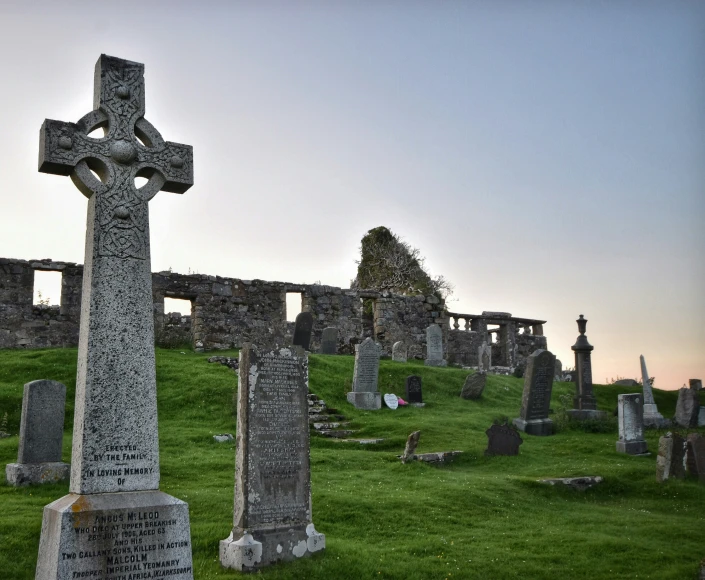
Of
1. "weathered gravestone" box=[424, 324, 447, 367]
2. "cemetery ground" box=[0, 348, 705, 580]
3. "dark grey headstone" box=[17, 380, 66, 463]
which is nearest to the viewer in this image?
"cemetery ground" box=[0, 348, 705, 580]

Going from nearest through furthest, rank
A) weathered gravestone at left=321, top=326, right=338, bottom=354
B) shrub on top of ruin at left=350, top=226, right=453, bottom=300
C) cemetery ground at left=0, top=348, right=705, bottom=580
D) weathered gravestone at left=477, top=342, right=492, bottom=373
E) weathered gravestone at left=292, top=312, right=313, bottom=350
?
cemetery ground at left=0, top=348, right=705, bottom=580, weathered gravestone at left=292, top=312, right=313, bottom=350, weathered gravestone at left=321, top=326, right=338, bottom=354, weathered gravestone at left=477, top=342, right=492, bottom=373, shrub on top of ruin at left=350, top=226, right=453, bottom=300

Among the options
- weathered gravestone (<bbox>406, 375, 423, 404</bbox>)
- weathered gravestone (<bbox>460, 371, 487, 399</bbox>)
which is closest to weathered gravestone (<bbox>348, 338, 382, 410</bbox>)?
weathered gravestone (<bbox>406, 375, 423, 404</bbox>)

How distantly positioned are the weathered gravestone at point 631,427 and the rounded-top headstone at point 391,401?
5868 mm

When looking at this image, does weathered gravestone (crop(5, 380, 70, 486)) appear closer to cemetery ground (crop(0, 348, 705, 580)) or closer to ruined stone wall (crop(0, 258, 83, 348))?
cemetery ground (crop(0, 348, 705, 580))

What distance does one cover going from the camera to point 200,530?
25.3 feet

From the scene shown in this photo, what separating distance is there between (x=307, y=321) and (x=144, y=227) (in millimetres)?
15225

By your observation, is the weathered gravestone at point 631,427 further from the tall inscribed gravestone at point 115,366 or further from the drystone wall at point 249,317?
the drystone wall at point 249,317

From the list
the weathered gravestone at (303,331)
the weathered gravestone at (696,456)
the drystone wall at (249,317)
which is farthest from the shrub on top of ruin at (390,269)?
the weathered gravestone at (696,456)

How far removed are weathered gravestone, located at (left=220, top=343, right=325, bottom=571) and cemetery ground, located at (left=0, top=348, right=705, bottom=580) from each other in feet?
0.68

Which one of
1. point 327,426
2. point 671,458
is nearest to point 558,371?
point 327,426

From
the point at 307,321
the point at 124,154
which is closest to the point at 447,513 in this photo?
the point at 124,154

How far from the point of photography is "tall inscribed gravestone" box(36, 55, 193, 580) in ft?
15.6

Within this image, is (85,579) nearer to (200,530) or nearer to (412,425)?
(200,530)

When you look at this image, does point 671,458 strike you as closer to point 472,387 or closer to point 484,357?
point 472,387
